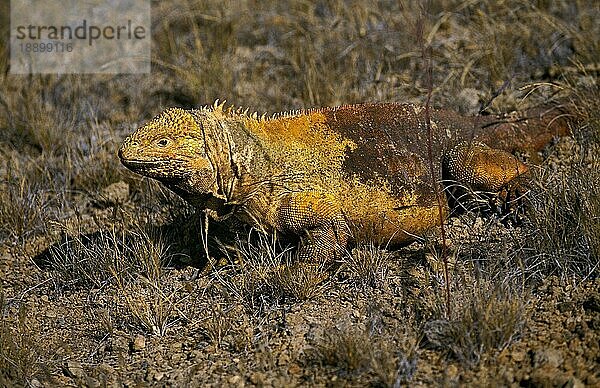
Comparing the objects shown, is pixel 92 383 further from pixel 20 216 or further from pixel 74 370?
pixel 20 216

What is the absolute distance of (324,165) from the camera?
19.0 ft

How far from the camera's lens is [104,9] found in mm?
10656

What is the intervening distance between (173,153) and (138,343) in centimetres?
133

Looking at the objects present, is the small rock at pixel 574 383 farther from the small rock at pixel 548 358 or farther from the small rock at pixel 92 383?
the small rock at pixel 92 383

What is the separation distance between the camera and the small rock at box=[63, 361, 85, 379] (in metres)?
4.98

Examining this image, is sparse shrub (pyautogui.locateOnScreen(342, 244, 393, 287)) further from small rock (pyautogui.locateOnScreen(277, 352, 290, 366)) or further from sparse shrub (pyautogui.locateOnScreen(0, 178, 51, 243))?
sparse shrub (pyautogui.locateOnScreen(0, 178, 51, 243))

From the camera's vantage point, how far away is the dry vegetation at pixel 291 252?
4.70m

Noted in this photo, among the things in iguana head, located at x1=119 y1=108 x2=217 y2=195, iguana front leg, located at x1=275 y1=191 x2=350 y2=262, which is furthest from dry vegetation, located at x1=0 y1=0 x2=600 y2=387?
iguana head, located at x1=119 y1=108 x2=217 y2=195

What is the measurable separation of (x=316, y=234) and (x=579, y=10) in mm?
4705

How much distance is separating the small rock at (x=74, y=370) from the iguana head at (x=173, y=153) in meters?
1.36

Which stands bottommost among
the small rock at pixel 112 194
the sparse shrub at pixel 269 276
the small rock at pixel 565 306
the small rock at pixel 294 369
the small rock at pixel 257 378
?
the small rock at pixel 112 194

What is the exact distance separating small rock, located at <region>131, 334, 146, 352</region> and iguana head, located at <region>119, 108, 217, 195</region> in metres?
1.09

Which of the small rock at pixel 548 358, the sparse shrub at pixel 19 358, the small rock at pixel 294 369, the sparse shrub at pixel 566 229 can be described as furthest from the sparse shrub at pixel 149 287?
the sparse shrub at pixel 566 229

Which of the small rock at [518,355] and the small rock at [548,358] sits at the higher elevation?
the small rock at [548,358]
